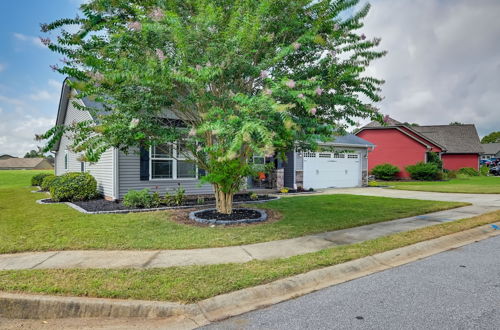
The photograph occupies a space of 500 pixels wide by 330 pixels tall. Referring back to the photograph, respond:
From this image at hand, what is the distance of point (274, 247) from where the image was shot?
4.87 meters

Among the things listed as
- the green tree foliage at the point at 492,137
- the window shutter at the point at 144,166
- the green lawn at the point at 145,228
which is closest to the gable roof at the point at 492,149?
the green tree foliage at the point at 492,137

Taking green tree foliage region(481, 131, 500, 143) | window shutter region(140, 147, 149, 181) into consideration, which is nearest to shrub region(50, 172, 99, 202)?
window shutter region(140, 147, 149, 181)

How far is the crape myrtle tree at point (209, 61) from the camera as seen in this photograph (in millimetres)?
4984

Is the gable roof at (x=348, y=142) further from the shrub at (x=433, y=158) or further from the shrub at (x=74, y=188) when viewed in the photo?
the shrub at (x=74, y=188)

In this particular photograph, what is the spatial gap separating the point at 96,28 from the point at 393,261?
6.96m

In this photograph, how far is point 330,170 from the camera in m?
16.7

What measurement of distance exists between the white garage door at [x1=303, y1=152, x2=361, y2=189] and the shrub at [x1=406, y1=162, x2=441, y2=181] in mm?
7910

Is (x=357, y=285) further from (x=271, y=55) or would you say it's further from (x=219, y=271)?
(x=271, y=55)

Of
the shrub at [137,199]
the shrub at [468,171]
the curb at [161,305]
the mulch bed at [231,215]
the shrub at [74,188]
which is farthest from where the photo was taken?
the shrub at [468,171]

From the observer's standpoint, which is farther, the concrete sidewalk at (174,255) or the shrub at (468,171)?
the shrub at (468,171)

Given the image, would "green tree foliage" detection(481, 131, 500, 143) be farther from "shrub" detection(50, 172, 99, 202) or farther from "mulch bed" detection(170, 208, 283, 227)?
"shrub" detection(50, 172, 99, 202)

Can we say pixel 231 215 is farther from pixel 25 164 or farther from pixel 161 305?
pixel 25 164

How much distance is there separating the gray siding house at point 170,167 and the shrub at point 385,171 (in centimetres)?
532

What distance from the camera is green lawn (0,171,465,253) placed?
4.98 metres
